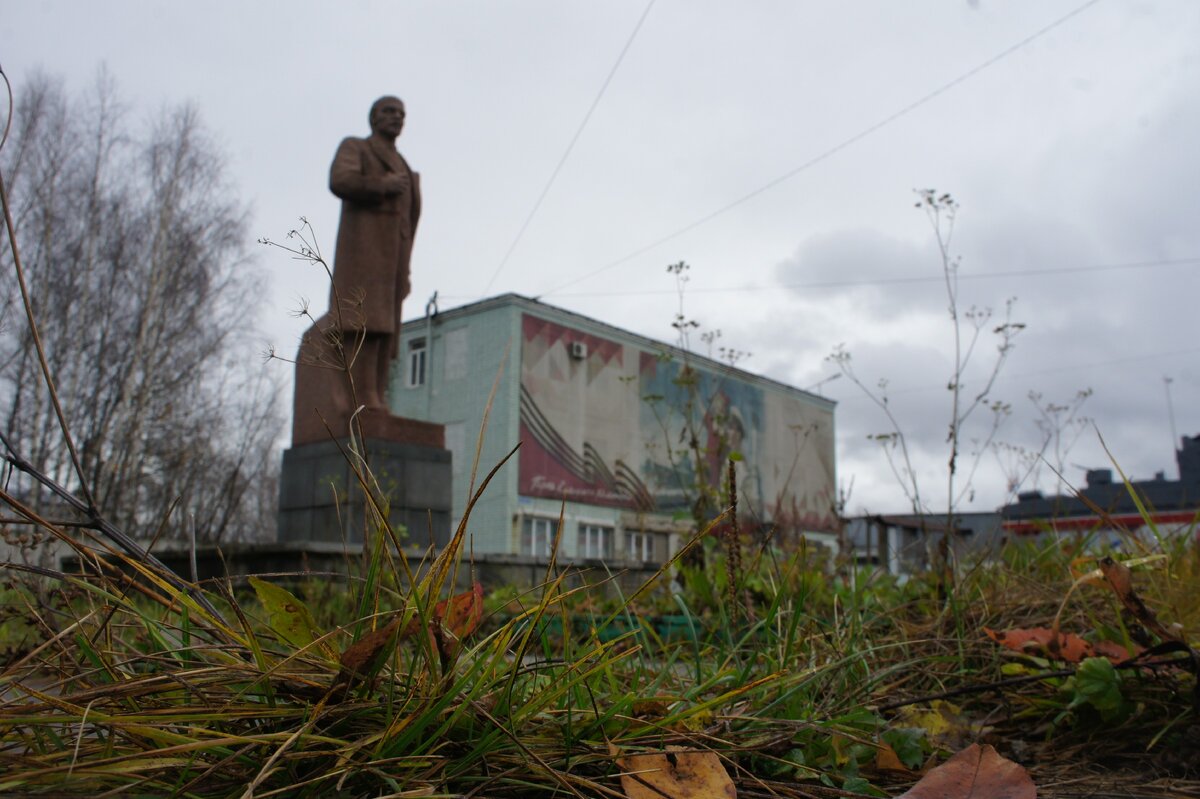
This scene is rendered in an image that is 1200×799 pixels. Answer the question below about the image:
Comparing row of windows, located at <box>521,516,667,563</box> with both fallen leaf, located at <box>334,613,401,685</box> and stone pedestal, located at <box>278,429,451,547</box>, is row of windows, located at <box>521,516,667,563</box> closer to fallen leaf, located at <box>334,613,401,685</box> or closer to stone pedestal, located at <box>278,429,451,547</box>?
stone pedestal, located at <box>278,429,451,547</box>

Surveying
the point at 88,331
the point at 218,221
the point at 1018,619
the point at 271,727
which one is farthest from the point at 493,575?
the point at 218,221

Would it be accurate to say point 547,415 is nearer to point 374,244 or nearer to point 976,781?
point 374,244

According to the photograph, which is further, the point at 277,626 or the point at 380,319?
the point at 380,319

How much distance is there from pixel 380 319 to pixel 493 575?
90.8 inches

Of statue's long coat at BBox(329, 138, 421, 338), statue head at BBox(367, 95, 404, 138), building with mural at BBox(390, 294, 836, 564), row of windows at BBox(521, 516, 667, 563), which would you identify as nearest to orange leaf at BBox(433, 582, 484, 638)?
statue's long coat at BBox(329, 138, 421, 338)

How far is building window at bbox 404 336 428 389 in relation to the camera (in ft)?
80.3

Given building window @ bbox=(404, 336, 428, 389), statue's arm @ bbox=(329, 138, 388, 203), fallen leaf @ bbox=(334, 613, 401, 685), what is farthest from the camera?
building window @ bbox=(404, 336, 428, 389)

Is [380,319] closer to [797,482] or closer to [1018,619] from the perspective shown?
[1018,619]

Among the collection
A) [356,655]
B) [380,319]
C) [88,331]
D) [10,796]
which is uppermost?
[88,331]

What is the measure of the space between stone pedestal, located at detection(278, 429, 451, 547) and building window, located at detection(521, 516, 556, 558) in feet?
46.0

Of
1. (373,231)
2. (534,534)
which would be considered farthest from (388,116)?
(534,534)

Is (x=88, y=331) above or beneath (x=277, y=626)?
above

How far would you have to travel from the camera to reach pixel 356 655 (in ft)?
3.48

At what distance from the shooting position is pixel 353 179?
25.1 feet
